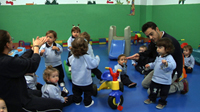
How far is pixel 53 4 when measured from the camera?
23.3 ft

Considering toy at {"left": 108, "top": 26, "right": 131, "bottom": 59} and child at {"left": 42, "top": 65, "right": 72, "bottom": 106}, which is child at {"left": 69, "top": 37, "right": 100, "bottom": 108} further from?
toy at {"left": 108, "top": 26, "right": 131, "bottom": 59}

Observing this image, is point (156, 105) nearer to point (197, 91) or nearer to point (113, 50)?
point (197, 91)

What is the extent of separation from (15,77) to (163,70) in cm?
209

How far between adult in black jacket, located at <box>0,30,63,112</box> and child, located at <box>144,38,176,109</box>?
1.75 meters

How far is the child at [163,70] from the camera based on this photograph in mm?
2465

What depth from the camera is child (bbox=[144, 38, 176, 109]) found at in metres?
2.46

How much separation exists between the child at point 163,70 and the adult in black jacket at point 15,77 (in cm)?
175

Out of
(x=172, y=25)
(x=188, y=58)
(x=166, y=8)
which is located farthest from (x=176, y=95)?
(x=166, y=8)

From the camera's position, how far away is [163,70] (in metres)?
2.56

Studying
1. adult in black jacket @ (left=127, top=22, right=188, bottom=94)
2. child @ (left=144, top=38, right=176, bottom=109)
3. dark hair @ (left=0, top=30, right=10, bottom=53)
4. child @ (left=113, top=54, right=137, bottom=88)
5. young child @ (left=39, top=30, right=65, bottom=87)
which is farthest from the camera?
child @ (left=113, top=54, right=137, bottom=88)

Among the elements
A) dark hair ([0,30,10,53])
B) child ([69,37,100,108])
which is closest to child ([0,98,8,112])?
dark hair ([0,30,10,53])

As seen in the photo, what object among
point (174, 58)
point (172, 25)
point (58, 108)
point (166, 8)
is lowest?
point (58, 108)

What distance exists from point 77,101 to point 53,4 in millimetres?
5492

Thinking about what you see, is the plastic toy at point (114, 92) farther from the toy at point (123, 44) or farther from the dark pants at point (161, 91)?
the toy at point (123, 44)
